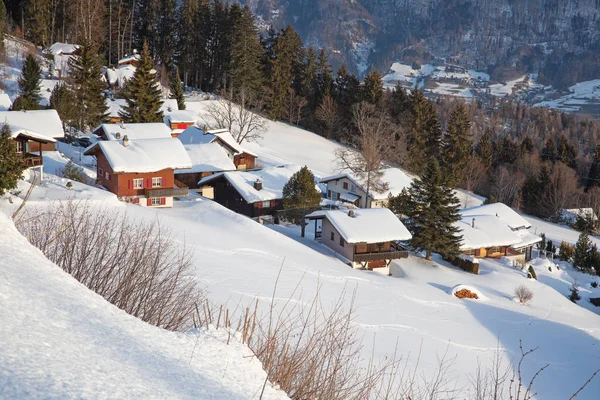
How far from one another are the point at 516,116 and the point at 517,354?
450 ft

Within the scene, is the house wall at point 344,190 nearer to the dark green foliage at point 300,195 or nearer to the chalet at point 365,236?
the dark green foliage at point 300,195

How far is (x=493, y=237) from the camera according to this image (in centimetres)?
3628

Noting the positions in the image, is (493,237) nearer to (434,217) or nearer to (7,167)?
(434,217)

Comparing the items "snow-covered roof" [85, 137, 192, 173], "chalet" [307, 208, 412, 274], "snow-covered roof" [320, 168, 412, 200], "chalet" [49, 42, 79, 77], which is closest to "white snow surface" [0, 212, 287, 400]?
"chalet" [307, 208, 412, 274]

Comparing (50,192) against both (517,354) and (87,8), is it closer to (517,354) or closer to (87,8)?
(517,354)

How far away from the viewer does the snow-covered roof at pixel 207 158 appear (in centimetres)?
4141

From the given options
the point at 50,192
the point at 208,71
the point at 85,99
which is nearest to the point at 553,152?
the point at 208,71

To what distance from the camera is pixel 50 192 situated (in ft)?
82.0

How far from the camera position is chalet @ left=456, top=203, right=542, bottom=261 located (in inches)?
1395

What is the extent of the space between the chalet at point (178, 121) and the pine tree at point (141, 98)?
3050mm

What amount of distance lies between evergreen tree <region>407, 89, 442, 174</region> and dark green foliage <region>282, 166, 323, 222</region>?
2623 cm

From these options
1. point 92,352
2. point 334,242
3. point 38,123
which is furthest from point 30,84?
point 92,352

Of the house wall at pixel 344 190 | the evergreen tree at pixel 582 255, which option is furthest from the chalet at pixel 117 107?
the evergreen tree at pixel 582 255

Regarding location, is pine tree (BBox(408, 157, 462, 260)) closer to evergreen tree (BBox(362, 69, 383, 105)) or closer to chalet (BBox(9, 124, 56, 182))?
chalet (BBox(9, 124, 56, 182))
